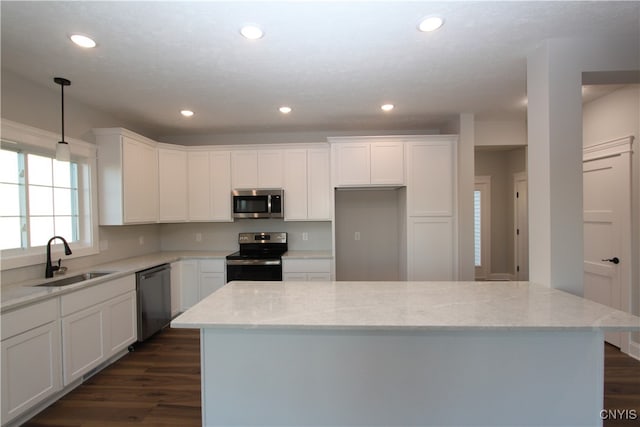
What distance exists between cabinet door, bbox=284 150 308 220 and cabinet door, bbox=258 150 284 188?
9 centimetres

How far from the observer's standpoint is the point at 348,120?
13.0 feet

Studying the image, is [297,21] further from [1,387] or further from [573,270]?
[1,387]

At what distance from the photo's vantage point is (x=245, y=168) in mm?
4223

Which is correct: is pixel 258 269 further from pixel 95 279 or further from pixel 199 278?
pixel 95 279

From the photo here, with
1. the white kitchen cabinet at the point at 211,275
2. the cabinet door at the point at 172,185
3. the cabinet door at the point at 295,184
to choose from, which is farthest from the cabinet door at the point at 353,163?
the cabinet door at the point at 172,185

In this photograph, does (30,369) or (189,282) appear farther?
(189,282)

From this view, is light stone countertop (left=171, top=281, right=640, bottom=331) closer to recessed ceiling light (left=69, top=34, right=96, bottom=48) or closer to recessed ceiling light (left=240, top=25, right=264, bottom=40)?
recessed ceiling light (left=240, top=25, right=264, bottom=40)

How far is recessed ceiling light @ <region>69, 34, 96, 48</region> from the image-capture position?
1.97 metres

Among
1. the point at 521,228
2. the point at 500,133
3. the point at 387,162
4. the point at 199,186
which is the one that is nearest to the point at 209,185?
the point at 199,186

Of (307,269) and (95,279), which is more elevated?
(95,279)

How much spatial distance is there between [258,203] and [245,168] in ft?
1.74

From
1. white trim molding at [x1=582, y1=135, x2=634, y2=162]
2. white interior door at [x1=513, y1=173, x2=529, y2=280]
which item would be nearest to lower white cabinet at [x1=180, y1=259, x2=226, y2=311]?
white trim molding at [x1=582, y1=135, x2=634, y2=162]

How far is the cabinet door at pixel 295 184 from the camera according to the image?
418cm

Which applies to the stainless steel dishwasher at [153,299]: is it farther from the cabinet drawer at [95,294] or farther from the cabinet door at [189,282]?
the cabinet door at [189,282]
